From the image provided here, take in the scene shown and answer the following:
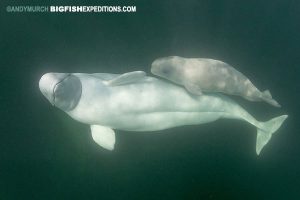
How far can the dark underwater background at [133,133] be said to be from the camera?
36.2 feet

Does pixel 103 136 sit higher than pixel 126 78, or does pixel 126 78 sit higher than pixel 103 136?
pixel 126 78

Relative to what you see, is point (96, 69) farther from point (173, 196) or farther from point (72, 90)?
point (173, 196)

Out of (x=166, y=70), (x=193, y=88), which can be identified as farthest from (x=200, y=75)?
(x=166, y=70)

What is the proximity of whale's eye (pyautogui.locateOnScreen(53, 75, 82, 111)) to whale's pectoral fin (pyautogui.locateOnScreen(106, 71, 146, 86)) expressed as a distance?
0.83 m

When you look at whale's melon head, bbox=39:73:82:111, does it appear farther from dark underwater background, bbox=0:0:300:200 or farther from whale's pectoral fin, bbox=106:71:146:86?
dark underwater background, bbox=0:0:300:200

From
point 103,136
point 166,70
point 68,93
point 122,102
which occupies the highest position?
point 166,70

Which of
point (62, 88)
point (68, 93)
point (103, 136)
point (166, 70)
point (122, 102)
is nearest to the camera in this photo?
point (62, 88)

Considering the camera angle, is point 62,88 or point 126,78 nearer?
point 62,88

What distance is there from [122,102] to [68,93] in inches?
54.5

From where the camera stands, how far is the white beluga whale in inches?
340

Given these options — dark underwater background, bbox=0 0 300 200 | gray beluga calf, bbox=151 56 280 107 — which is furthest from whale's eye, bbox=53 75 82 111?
dark underwater background, bbox=0 0 300 200

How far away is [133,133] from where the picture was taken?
1123 cm

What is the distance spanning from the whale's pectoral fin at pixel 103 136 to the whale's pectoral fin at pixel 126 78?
3.90ft

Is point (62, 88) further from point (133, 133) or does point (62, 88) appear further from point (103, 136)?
point (133, 133)
